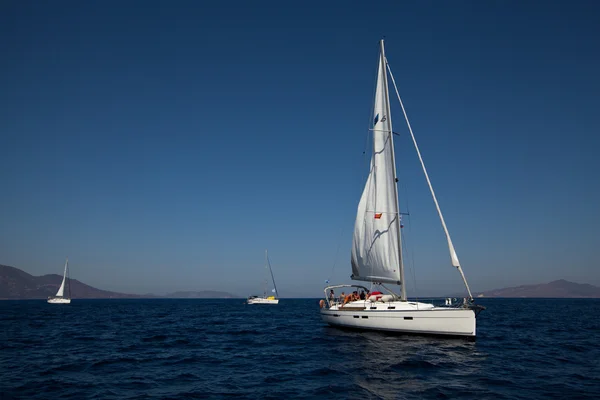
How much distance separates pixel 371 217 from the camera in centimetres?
2994

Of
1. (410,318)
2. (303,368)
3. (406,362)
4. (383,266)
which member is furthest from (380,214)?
(303,368)

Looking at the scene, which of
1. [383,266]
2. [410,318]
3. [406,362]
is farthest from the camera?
[383,266]

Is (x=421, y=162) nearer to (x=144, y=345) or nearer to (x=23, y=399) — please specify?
(x=144, y=345)

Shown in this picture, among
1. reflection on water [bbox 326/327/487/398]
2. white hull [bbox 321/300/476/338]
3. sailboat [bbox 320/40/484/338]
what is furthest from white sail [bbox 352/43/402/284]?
reflection on water [bbox 326/327/487/398]

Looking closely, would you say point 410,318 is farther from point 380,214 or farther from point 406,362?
point 380,214

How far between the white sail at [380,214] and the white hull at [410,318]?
297cm

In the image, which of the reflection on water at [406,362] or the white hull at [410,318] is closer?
the reflection on water at [406,362]

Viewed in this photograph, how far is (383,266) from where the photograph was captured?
93.6 feet

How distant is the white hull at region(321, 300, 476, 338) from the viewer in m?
22.6

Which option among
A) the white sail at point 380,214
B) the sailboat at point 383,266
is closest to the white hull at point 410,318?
the sailboat at point 383,266

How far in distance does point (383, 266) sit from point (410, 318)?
5.41 meters

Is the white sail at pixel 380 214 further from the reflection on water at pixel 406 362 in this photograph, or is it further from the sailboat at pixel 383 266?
the reflection on water at pixel 406 362

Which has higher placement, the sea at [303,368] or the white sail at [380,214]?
the white sail at [380,214]

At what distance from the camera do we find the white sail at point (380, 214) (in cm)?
2808
